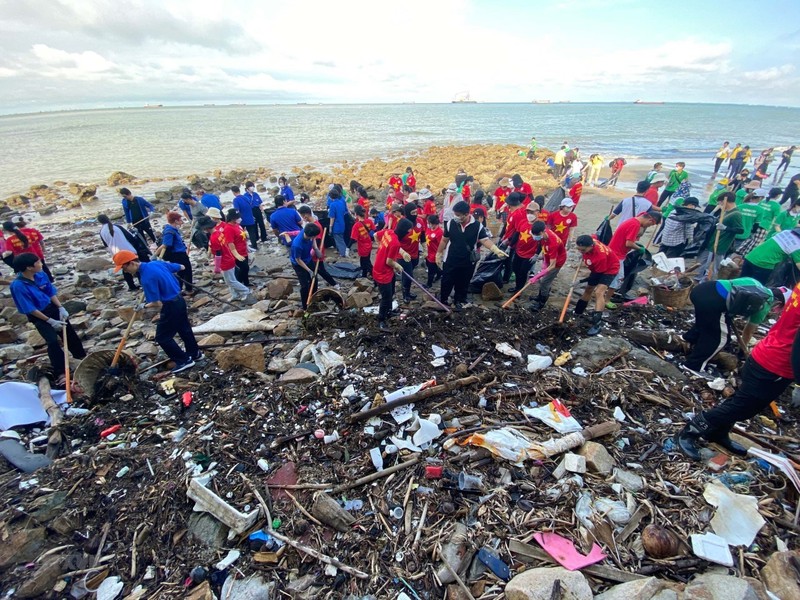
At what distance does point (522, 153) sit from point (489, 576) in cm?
2875

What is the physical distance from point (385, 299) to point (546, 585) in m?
4.48

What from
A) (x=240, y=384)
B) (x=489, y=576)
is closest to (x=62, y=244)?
(x=240, y=384)

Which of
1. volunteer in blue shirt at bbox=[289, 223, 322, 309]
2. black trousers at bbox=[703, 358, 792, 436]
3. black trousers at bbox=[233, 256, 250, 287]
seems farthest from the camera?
black trousers at bbox=[233, 256, 250, 287]

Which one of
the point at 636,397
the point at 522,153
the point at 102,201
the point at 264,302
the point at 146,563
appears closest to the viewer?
the point at 146,563

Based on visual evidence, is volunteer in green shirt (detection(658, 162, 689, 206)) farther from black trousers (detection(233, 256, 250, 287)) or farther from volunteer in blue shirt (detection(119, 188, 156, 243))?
volunteer in blue shirt (detection(119, 188, 156, 243))

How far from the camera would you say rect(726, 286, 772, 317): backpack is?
13.7 feet

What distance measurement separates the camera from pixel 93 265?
1055 centimetres

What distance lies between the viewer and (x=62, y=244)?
13.1 metres

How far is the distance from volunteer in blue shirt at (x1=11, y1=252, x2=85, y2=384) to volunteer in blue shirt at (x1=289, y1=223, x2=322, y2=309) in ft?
11.7

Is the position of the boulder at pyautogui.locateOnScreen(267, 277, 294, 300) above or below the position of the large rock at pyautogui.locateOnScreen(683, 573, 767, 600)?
below

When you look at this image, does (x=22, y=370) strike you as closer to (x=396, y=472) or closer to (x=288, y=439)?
(x=288, y=439)

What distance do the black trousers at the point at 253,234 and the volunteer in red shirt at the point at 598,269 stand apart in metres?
9.20

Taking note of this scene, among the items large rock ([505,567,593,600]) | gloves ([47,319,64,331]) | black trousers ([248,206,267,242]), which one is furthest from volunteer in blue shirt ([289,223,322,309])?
large rock ([505,567,593,600])

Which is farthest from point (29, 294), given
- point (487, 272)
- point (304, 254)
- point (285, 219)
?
point (487, 272)
